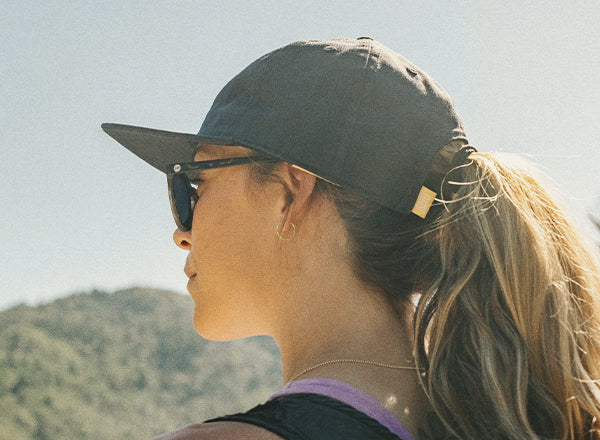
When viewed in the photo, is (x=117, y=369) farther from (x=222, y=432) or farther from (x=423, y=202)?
(x=222, y=432)

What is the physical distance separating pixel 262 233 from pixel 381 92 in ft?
1.63

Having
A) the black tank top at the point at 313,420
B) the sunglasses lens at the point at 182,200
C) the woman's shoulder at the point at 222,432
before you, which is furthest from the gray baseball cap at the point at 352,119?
the woman's shoulder at the point at 222,432

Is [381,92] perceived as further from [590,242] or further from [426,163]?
[590,242]

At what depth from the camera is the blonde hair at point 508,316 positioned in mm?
1378

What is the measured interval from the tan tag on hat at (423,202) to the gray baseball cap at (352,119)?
0.03 meters

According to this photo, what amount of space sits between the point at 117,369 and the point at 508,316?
280 ft

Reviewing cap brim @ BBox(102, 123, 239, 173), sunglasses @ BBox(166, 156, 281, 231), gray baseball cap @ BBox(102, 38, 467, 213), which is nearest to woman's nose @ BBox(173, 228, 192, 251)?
sunglasses @ BBox(166, 156, 281, 231)

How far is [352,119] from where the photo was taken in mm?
1606

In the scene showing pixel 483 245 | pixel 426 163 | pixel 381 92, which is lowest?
pixel 483 245

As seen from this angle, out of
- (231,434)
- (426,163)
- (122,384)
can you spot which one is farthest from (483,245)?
(122,384)

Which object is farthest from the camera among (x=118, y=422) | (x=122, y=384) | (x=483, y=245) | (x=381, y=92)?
(x=122, y=384)

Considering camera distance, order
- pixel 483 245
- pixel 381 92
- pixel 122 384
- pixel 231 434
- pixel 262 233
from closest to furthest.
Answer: pixel 231 434 → pixel 483 245 → pixel 381 92 → pixel 262 233 → pixel 122 384

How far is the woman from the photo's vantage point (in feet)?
4.56

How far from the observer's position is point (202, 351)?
87.6 metres
